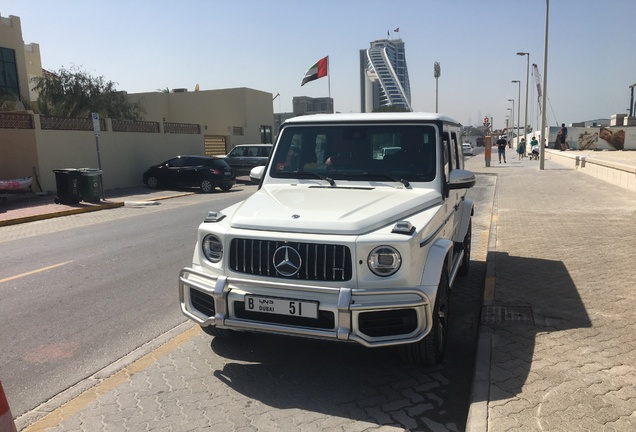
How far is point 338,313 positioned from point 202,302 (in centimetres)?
112

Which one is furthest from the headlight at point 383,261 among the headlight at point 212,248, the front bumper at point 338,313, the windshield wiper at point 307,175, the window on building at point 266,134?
the window on building at point 266,134

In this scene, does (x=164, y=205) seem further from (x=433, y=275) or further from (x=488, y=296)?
(x=433, y=275)

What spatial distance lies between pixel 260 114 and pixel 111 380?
35.7 meters

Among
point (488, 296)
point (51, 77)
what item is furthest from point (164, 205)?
point (51, 77)

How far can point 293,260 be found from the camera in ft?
12.0

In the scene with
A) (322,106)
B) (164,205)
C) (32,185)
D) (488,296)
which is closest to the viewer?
(488,296)

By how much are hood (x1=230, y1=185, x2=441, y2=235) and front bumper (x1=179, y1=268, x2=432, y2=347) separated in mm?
415

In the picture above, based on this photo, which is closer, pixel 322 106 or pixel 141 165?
pixel 141 165

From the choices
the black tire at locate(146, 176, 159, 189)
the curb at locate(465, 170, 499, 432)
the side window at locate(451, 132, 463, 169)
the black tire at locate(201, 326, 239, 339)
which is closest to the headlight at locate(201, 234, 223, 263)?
the black tire at locate(201, 326, 239, 339)

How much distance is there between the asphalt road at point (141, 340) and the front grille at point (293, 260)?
88 cm

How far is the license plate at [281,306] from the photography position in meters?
3.53

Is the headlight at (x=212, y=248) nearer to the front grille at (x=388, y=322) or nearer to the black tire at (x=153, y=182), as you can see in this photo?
the front grille at (x=388, y=322)

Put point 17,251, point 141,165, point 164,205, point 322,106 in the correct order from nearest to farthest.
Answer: point 17,251 < point 164,205 < point 141,165 < point 322,106

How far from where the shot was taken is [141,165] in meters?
23.4
